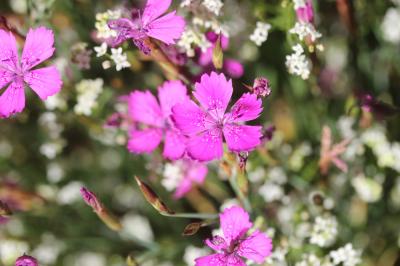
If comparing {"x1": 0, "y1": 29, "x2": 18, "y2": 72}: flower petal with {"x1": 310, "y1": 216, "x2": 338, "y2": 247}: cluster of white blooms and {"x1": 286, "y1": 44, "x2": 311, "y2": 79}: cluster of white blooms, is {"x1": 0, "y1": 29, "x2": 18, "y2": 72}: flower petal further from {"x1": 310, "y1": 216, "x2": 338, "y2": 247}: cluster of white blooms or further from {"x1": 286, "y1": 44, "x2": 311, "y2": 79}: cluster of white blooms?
{"x1": 310, "y1": 216, "x2": 338, "y2": 247}: cluster of white blooms

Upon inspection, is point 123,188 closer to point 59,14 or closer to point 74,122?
→ point 74,122

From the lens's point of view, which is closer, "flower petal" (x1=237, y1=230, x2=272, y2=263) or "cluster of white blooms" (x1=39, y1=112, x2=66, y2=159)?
"flower petal" (x1=237, y1=230, x2=272, y2=263)

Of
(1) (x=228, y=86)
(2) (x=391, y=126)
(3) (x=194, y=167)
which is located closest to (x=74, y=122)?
(3) (x=194, y=167)

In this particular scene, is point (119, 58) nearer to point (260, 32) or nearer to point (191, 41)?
point (191, 41)

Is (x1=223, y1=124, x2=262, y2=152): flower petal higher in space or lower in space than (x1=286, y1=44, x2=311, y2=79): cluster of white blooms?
lower

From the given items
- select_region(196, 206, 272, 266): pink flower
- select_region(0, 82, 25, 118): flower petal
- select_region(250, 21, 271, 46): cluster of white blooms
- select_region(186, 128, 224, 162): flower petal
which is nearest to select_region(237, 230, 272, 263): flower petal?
select_region(196, 206, 272, 266): pink flower

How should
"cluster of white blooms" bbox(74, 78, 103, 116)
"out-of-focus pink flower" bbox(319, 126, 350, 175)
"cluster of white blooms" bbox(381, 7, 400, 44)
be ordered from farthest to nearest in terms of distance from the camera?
"cluster of white blooms" bbox(381, 7, 400, 44)
"cluster of white blooms" bbox(74, 78, 103, 116)
"out-of-focus pink flower" bbox(319, 126, 350, 175)
